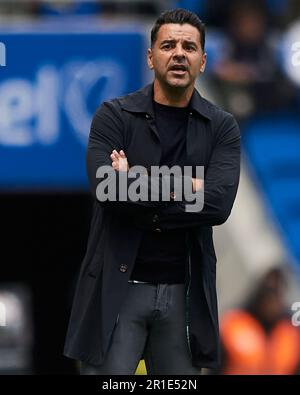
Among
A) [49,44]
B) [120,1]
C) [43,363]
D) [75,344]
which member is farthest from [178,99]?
[43,363]

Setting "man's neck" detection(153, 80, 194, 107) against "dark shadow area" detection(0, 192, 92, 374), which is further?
"dark shadow area" detection(0, 192, 92, 374)

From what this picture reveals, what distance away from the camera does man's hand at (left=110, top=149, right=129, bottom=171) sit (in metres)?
5.12

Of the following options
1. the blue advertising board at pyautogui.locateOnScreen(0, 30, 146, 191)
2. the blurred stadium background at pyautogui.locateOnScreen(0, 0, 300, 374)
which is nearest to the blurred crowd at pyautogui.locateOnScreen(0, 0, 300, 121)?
the blurred stadium background at pyautogui.locateOnScreen(0, 0, 300, 374)

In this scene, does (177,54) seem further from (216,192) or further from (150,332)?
(150,332)

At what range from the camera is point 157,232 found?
5.14m

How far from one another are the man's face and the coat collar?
0.37 feet

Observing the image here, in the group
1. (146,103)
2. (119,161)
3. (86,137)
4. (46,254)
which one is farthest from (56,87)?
(119,161)

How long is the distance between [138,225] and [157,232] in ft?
0.27

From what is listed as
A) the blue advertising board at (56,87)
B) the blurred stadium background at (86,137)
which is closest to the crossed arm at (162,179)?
the blurred stadium background at (86,137)

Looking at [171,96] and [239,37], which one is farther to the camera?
[239,37]

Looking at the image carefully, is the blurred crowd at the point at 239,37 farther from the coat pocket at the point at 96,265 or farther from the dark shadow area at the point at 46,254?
the coat pocket at the point at 96,265

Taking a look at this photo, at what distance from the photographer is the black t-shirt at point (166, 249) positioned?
5129mm

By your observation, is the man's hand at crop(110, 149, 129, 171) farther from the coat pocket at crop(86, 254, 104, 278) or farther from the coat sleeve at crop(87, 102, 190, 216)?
the coat pocket at crop(86, 254, 104, 278)

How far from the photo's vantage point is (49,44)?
1077 cm
